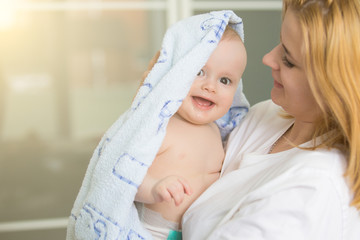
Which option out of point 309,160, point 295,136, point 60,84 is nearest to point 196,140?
point 295,136

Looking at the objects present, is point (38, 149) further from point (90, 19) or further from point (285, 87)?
point (285, 87)

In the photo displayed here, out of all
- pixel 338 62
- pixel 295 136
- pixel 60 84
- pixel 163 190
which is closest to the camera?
pixel 338 62

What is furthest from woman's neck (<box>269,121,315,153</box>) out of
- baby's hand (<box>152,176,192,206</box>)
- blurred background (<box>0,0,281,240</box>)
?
blurred background (<box>0,0,281,240</box>)

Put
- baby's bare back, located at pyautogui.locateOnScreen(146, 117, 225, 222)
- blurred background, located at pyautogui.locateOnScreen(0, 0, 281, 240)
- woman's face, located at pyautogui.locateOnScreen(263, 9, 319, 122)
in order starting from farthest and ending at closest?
blurred background, located at pyautogui.locateOnScreen(0, 0, 281, 240) < baby's bare back, located at pyautogui.locateOnScreen(146, 117, 225, 222) < woman's face, located at pyautogui.locateOnScreen(263, 9, 319, 122)

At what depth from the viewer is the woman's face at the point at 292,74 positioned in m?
1.05

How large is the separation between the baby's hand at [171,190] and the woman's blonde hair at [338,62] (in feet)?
1.19

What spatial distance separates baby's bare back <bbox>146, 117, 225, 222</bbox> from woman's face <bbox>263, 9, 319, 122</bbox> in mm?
249

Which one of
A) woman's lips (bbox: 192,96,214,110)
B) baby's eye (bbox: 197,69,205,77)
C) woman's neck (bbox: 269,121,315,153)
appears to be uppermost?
baby's eye (bbox: 197,69,205,77)

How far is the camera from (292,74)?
42.3 inches

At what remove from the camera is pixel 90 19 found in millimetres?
2564

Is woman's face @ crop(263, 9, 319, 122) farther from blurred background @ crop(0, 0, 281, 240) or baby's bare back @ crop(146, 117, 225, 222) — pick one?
blurred background @ crop(0, 0, 281, 240)

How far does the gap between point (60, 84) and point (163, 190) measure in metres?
1.67

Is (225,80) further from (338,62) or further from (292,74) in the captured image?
(338,62)

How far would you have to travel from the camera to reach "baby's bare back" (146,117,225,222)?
121 cm
